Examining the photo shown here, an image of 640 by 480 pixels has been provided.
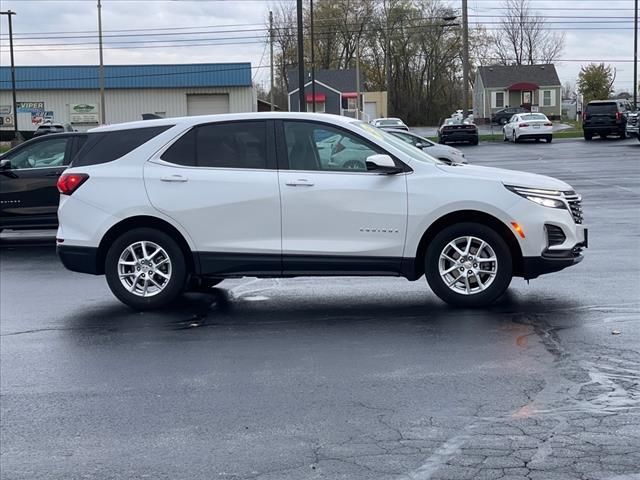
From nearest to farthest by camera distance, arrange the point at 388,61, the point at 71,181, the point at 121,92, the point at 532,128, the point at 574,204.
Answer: the point at 574,204, the point at 71,181, the point at 532,128, the point at 121,92, the point at 388,61

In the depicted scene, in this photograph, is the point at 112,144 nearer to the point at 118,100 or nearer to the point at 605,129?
the point at 605,129

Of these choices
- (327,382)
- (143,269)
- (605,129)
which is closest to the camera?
(327,382)

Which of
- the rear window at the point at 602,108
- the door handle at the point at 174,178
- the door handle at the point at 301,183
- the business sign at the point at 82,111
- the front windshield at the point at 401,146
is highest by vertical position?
the business sign at the point at 82,111

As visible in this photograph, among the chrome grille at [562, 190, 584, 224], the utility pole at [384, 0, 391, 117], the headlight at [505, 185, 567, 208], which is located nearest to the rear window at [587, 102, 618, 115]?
the chrome grille at [562, 190, 584, 224]

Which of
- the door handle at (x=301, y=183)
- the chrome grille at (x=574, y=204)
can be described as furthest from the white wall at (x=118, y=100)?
the chrome grille at (x=574, y=204)

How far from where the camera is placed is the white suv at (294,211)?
8516mm

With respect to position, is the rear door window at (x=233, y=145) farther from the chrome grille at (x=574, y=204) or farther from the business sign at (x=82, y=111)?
the business sign at (x=82, y=111)

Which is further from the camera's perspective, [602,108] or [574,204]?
[602,108]

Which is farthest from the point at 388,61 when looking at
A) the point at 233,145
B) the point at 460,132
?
the point at 233,145

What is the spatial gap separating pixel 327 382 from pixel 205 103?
2409 inches

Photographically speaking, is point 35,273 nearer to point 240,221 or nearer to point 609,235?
point 240,221

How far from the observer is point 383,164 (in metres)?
8.49

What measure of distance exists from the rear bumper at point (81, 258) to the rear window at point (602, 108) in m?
39.8

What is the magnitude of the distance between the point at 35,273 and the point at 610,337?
7.64 meters
